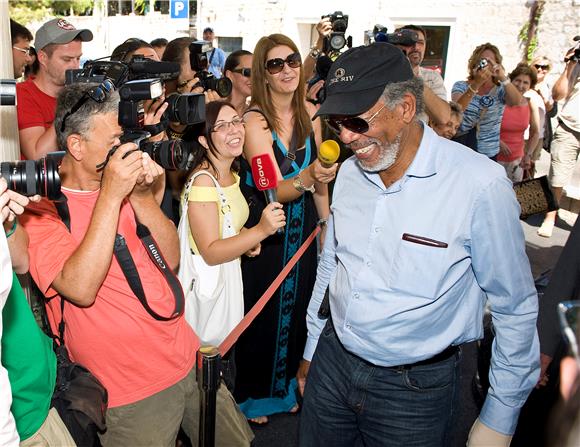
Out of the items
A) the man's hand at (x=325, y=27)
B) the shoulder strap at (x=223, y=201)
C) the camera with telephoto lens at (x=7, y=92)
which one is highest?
the man's hand at (x=325, y=27)

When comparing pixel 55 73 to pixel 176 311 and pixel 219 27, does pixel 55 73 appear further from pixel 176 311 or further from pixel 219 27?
pixel 219 27

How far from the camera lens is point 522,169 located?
676cm

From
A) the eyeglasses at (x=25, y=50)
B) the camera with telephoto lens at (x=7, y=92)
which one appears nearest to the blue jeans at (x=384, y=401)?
the camera with telephoto lens at (x=7, y=92)

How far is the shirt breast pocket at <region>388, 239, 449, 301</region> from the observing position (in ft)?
6.17

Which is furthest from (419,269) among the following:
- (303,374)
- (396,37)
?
(396,37)

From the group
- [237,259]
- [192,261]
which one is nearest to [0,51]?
[192,261]

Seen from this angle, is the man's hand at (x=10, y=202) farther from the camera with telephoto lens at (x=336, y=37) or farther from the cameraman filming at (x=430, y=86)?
the camera with telephoto lens at (x=336, y=37)

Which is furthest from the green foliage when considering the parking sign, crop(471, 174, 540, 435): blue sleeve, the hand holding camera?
crop(471, 174, 540, 435): blue sleeve

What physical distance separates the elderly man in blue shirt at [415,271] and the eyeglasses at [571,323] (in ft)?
4.07

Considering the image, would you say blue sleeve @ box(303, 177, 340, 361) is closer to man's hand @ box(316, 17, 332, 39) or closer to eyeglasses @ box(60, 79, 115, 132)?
eyeglasses @ box(60, 79, 115, 132)

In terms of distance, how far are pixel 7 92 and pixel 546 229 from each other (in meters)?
6.29

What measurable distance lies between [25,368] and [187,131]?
1587mm

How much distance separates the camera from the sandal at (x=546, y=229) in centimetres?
665

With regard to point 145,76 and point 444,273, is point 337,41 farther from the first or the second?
point 444,273
